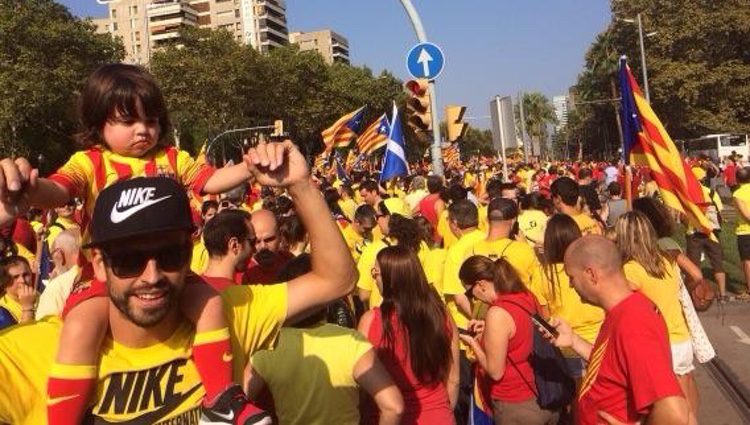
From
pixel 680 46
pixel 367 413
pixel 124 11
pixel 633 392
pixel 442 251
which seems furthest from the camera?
pixel 124 11

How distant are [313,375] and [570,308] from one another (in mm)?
2631

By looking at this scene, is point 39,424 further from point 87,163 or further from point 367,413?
point 367,413

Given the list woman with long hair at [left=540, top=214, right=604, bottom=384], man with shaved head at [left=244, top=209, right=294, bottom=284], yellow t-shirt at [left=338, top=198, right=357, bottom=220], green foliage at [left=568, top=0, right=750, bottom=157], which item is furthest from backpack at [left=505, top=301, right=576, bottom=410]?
green foliage at [left=568, top=0, right=750, bottom=157]

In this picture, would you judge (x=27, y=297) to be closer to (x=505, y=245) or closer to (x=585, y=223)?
(x=505, y=245)

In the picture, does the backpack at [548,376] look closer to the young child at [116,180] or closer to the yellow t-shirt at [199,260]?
the yellow t-shirt at [199,260]

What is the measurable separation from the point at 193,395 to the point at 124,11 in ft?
486

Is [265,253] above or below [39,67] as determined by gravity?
below

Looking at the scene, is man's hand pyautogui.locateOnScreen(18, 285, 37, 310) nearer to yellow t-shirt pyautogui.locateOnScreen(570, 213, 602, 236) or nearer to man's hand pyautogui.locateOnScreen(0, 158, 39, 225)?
man's hand pyautogui.locateOnScreen(0, 158, 39, 225)

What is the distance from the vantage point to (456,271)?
6.50 m

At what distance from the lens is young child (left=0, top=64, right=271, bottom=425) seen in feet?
6.73

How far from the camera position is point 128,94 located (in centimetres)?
271

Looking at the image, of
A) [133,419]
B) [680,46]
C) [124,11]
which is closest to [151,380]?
[133,419]

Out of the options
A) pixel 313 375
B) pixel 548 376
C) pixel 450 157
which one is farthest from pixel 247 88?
pixel 313 375

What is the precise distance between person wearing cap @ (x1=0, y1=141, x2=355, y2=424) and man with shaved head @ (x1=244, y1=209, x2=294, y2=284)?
2.90m
